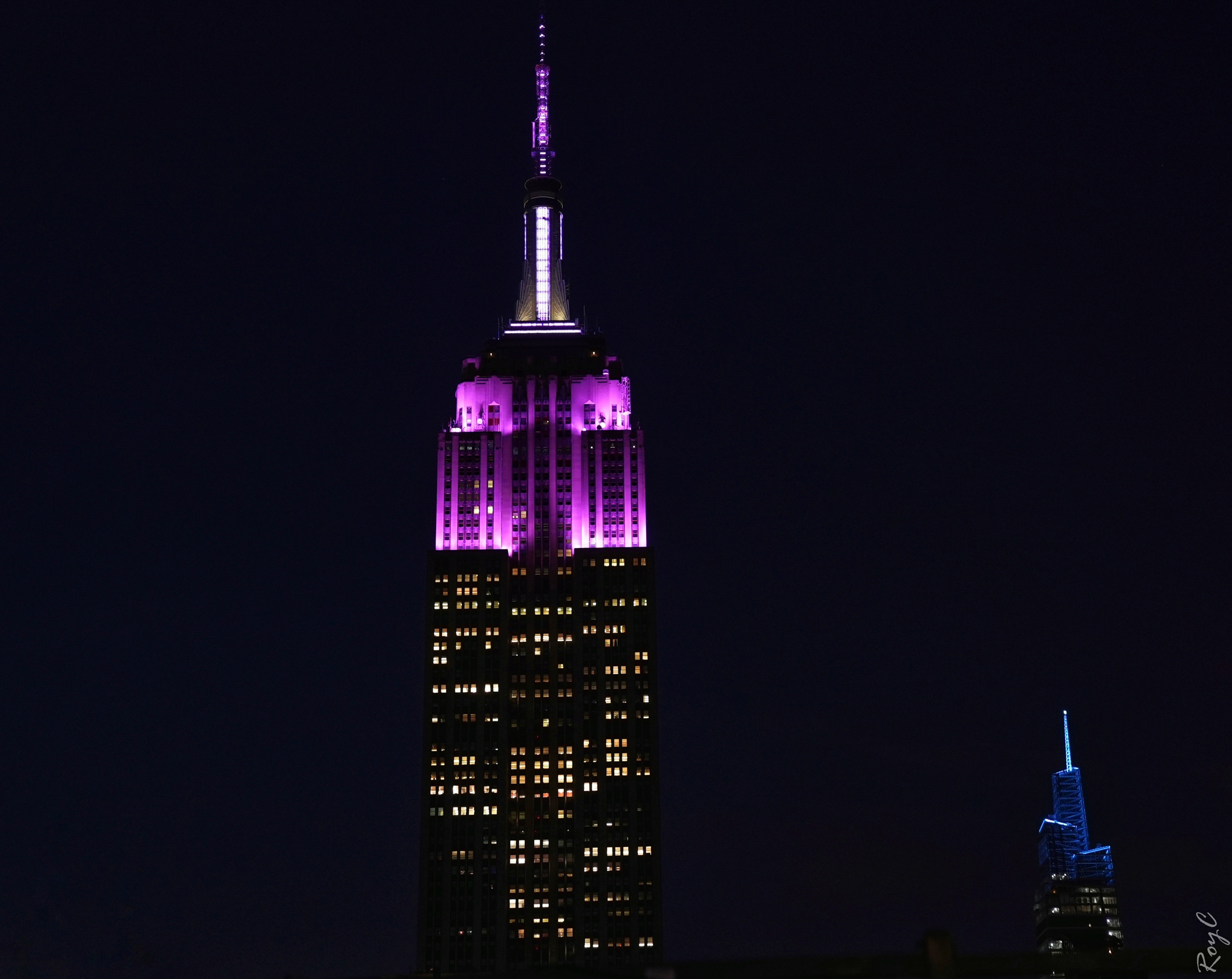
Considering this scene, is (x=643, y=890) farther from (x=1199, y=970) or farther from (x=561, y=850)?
(x=1199, y=970)

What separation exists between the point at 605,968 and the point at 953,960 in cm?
542

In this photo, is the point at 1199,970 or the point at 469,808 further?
the point at 469,808

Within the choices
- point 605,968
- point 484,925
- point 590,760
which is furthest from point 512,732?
point 605,968

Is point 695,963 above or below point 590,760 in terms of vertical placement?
below

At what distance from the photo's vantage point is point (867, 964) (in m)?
22.6

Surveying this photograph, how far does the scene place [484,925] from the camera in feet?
617

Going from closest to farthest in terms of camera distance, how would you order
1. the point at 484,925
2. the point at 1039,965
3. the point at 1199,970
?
1. the point at 1039,965
2. the point at 1199,970
3. the point at 484,925

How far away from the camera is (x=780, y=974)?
73.8ft

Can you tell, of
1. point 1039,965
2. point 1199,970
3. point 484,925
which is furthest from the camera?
point 484,925

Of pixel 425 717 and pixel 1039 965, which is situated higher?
pixel 425 717

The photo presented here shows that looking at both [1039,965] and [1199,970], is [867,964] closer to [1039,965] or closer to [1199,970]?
[1039,965]

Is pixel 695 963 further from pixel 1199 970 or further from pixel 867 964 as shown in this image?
pixel 1199 970

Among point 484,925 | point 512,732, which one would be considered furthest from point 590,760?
point 484,925

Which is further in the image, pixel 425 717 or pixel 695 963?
pixel 425 717
